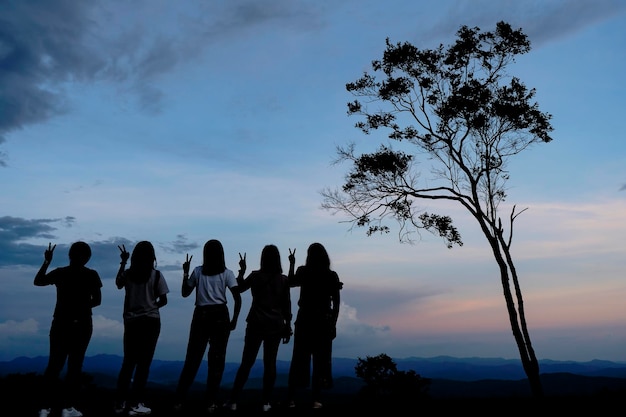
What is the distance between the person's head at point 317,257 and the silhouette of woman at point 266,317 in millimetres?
490

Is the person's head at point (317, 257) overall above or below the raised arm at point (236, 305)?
above

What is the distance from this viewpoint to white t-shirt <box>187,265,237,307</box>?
8.60 metres

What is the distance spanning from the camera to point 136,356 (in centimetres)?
827

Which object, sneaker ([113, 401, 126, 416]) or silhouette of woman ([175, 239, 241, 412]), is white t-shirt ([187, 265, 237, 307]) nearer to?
silhouette of woman ([175, 239, 241, 412])

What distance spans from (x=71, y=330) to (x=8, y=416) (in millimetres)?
1362

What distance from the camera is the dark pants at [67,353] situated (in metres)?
7.98

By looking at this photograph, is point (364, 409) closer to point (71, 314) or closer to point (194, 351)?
point (194, 351)

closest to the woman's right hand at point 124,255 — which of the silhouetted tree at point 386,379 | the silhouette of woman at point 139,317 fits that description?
the silhouette of woman at point 139,317

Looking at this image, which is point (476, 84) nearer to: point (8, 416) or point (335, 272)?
point (335, 272)

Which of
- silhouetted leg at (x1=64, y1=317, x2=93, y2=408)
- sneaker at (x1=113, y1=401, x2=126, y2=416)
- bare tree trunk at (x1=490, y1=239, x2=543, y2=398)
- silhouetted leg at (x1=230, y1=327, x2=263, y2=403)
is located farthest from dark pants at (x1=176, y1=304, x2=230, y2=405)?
bare tree trunk at (x1=490, y1=239, x2=543, y2=398)

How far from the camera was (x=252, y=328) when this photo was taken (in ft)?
28.9

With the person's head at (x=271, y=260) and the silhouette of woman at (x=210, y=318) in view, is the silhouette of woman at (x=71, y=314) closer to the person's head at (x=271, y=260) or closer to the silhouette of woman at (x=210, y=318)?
the silhouette of woman at (x=210, y=318)

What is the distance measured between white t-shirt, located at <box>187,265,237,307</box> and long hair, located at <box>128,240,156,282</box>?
2.26ft

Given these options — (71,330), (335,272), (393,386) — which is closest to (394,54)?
(393,386)
